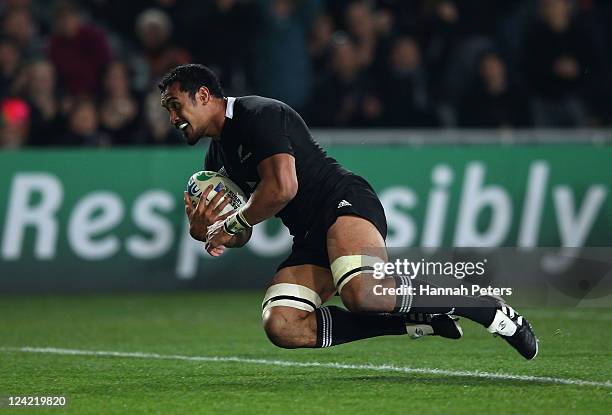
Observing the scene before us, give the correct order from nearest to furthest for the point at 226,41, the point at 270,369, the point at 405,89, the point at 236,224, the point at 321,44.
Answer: the point at 236,224 < the point at 270,369 < the point at 405,89 < the point at 226,41 < the point at 321,44

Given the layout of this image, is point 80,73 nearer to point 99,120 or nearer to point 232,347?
point 99,120

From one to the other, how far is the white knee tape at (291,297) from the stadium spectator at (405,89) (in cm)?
746

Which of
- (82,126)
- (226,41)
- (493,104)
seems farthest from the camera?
(226,41)

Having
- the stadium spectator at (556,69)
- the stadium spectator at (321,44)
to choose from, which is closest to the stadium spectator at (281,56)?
the stadium spectator at (321,44)

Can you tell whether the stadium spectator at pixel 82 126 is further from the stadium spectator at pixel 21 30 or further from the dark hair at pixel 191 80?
the dark hair at pixel 191 80

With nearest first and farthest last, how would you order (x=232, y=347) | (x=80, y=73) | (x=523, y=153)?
(x=232, y=347), (x=523, y=153), (x=80, y=73)

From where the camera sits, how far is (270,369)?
8.07m

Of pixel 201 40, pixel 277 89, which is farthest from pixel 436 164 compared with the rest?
pixel 201 40

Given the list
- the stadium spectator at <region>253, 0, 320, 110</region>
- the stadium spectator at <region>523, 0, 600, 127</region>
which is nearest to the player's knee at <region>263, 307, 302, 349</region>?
the stadium spectator at <region>253, 0, 320, 110</region>

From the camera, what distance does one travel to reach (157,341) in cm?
988

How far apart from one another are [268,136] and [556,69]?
8515mm

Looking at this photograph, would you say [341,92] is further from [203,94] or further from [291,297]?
[291,297]

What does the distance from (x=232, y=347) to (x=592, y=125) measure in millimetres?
7369

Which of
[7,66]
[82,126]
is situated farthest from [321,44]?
[7,66]
